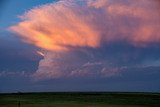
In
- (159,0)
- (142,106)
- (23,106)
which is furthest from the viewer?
(142,106)

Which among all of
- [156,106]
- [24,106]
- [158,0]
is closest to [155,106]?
[156,106]

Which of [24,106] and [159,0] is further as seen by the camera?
[24,106]

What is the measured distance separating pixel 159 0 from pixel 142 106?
34.8 m

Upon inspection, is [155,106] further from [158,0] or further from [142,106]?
[158,0]

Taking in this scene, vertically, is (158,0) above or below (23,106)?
above

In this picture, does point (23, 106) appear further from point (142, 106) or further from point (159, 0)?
point (159, 0)

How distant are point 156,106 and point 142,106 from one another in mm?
2788

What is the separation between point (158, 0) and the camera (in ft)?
59.9

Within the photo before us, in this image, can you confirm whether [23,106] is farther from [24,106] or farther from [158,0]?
[158,0]

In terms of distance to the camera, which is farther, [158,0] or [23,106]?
[23,106]

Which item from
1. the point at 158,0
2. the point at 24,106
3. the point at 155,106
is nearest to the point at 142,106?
the point at 155,106

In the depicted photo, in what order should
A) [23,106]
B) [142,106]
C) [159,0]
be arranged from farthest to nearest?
[142,106] → [23,106] → [159,0]

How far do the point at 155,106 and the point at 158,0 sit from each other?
3282cm

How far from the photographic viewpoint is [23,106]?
47625mm
